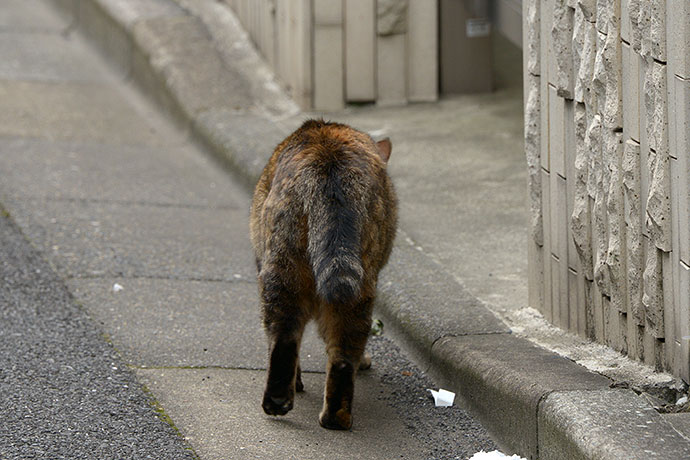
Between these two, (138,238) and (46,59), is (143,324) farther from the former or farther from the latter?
(46,59)

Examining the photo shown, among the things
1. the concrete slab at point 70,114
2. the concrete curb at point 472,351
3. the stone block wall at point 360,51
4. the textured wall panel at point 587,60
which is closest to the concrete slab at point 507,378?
the concrete curb at point 472,351

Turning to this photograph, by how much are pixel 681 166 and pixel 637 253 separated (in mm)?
528

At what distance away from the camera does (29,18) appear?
42.3 feet

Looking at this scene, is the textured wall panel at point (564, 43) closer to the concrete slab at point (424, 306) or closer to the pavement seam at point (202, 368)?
the concrete slab at point (424, 306)

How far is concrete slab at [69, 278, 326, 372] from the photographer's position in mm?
5203

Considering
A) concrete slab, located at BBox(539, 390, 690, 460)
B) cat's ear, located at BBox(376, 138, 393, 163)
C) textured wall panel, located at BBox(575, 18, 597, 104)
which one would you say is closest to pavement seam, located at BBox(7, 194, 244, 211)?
cat's ear, located at BBox(376, 138, 393, 163)

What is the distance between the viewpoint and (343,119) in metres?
8.57

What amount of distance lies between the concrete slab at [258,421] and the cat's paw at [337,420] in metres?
0.03

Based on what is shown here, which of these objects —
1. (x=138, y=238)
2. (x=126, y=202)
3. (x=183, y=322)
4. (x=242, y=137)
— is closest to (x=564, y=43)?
(x=183, y=322)

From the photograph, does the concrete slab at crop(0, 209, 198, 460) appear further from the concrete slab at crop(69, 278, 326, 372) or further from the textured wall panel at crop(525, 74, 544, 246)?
the textured wall panel at crop(525, 74, 544, 246)

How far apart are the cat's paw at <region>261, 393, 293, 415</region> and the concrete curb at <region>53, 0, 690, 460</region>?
778mm

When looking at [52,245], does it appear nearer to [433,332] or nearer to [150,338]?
[150,338]

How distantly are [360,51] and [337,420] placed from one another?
4.77 metres

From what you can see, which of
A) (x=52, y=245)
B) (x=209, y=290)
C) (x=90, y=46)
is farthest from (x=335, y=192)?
(x=90, y=46)
